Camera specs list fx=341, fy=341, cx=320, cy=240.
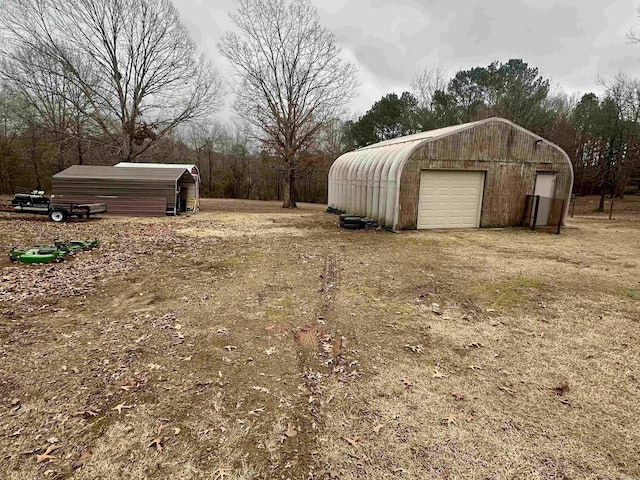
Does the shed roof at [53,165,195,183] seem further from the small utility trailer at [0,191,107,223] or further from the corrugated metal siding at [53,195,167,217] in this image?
the small utility trailer at [0,191,107,223]

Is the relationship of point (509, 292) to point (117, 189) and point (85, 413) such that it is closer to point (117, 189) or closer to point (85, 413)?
point (85, 413)

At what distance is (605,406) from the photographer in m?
3.09

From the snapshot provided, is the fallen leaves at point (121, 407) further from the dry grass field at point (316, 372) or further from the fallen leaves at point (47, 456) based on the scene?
the fallen leaves at point (47, 456)

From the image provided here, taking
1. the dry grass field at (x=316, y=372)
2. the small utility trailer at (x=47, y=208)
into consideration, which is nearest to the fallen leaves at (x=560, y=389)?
the dry grass field at (x=316, y=372)

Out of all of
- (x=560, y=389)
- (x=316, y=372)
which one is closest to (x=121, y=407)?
(x=316, y=372)

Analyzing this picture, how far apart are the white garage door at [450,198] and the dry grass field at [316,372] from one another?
19.8ft

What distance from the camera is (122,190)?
16.7 m

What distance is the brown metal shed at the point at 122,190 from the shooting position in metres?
16.2

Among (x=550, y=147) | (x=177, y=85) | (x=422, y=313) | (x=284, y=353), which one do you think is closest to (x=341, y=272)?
(x=422, y=313)

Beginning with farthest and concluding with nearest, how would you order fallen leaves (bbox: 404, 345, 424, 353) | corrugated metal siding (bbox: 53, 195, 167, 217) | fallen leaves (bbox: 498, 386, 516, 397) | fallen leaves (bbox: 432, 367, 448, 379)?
corrugated metal siding (bbox: 53, 195, 167, 217) → fallen leaves (bbox: 404, 345, 424, 353) → fallen leaves (bbox: 432, 367, 448, 379) → fallen leaves (bbox: 498, 386, 516, 397)

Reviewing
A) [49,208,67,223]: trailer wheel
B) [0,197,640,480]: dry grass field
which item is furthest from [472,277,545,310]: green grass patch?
[49,208,67,223]: trailer wheel

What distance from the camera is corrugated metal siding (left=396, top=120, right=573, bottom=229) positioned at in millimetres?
12812

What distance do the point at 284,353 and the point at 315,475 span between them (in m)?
1.67

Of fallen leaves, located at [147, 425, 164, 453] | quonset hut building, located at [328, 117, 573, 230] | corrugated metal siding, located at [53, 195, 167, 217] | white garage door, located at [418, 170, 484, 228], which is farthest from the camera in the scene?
corrugated metal siding, located at [53, 195, 167, 217]
